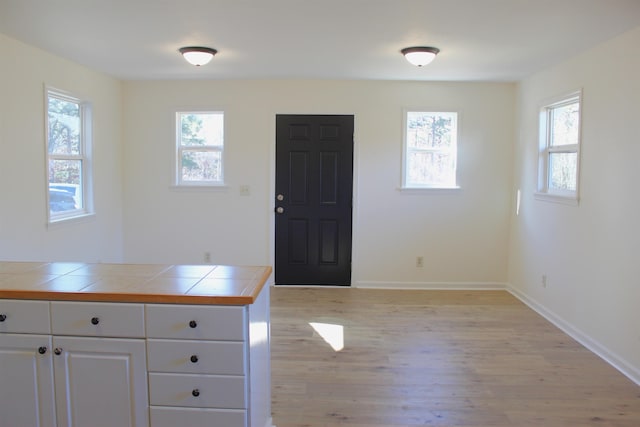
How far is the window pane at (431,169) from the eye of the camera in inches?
227

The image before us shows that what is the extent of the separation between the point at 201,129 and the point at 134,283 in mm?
3847

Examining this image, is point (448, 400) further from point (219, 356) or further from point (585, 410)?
point (219, 356)

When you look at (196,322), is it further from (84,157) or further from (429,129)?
(429,129)

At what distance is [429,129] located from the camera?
573cm

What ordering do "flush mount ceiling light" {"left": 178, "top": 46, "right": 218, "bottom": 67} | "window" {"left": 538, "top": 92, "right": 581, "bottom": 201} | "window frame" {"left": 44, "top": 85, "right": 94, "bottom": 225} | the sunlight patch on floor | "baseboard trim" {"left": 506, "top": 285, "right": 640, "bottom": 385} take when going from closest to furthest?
"baseboard trim" {"left": 506, "top": 285, "right": 640, "bottom": 385}, the sunlight patch on floor, "flush mount ceiling light" {"left": 178, "top": 46, "right": 218, "bottom": 67}, "window" {"left": 538, "top": 92, "right": 581, "bottom": 201}, "window frame" {"left": 44, "top": 85, "right": 94, "bottom": 225}

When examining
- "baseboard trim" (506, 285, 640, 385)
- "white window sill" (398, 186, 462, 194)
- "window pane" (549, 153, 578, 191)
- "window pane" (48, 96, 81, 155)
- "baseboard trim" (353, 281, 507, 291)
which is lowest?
"baseboard trim" (506, 285, 640, 385)

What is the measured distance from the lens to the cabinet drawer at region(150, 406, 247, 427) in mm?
2080

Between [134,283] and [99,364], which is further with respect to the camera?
[134,283]

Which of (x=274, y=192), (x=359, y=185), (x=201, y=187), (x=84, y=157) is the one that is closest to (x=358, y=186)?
(x=359, y=185)

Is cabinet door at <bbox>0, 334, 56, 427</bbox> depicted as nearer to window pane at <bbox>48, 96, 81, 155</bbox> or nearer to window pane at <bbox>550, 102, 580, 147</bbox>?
window pane at <bbox>48, 96, 81, 155</bbox>

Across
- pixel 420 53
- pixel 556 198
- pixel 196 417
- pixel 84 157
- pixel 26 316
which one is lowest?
pixel 196 417

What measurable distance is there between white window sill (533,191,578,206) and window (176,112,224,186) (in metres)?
3.46

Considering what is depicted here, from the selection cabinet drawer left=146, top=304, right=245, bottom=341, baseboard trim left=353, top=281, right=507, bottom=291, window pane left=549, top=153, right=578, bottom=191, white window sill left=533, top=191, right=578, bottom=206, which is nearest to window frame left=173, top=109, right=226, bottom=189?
baseboard trim left=353, top=281, right=507, bottom=291

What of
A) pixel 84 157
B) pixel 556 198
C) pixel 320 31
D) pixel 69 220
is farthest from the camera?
pixel 84 157
